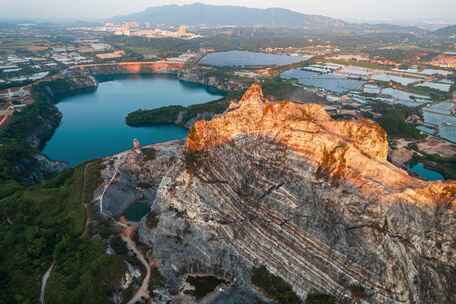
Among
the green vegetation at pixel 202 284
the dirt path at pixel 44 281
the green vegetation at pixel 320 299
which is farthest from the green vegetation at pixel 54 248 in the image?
the green vegetation at pixel 320 299

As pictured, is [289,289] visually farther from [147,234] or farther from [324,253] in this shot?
[147,234]

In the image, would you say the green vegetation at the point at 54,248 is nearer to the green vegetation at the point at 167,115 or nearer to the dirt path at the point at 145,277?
the dirt path at the point at 145,277

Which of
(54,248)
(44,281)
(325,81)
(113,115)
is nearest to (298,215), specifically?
(44,281)

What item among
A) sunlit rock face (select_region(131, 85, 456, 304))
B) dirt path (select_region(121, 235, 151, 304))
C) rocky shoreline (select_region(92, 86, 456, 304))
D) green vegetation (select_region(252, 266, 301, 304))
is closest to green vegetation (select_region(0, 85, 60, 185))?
dirt path (select_region(121, 235, 151, 304))

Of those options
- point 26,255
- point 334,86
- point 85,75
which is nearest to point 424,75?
point 334,86

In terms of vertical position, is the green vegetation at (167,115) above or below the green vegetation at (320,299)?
below

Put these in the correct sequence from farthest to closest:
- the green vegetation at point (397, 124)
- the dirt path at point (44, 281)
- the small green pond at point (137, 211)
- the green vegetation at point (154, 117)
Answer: the green vegetation at point (154, 117) < the green vegetation at point (397, 124) < the small green pond at point (137, 211) < the dirt path at point (44, 281)
